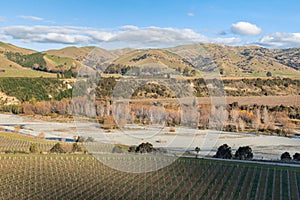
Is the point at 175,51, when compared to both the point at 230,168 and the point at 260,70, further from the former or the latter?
the point at 260,70

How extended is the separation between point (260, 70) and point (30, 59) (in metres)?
83.5

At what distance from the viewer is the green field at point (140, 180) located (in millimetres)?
21281

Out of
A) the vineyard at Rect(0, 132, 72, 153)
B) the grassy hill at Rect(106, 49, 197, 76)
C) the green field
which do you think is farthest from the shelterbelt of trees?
the vineyard at Rect(0, 132, 72, 153)

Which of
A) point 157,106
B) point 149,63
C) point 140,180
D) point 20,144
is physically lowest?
point 20,144

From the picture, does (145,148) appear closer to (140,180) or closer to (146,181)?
(140,180)

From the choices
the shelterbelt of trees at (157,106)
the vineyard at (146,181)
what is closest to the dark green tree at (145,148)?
the shelterbelt of trees at (157,106)

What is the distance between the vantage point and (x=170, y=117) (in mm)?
36125

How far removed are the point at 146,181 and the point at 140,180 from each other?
1.38ft

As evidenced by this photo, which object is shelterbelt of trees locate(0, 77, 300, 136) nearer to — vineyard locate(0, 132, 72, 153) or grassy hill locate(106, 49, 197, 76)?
grassy hill locate(106, 49, 197, 76)

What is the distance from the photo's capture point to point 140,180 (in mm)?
24250

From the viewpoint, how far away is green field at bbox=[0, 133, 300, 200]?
2128 cm

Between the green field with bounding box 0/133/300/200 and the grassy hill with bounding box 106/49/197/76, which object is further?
the green field with bounding box 0/133/300/200

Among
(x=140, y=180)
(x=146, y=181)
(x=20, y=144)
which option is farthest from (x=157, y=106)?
(x=146, y=181)

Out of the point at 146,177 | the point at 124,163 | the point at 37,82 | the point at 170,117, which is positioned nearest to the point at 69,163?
the point at 124,163
